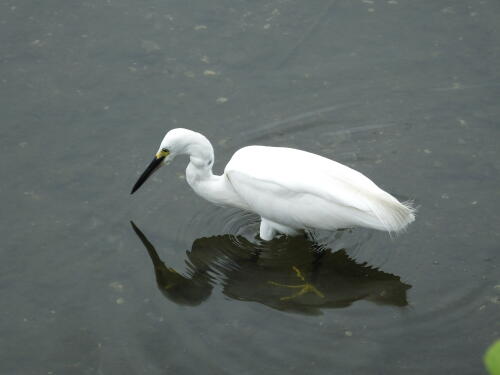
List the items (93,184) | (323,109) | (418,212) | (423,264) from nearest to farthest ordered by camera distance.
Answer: (423,264), (418,212), (93,184), (323,109)

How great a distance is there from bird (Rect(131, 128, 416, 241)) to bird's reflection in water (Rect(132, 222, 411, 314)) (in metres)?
0.20

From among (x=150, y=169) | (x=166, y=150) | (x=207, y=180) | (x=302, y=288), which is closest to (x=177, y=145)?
(x=166, y=150)

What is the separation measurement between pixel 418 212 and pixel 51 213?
9.44 feet

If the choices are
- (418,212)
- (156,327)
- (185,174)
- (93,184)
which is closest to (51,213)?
(93,184)

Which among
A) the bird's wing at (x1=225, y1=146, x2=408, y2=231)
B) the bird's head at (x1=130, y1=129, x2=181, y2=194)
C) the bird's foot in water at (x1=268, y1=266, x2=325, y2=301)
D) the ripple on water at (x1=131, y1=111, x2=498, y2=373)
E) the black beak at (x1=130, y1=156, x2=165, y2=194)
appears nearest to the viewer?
the ripple on water at (x1=131, y1=111, x2=498, y2=373)

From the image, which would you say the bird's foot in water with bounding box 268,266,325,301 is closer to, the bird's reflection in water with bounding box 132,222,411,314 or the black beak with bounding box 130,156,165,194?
the bird's reflection in water with bounding box 132,222,411,314

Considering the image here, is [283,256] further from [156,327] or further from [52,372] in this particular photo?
[52,372]

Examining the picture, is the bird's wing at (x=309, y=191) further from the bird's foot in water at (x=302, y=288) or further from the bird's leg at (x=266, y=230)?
the bird's foot in water at (x=302, y=288)

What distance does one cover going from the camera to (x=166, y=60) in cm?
740

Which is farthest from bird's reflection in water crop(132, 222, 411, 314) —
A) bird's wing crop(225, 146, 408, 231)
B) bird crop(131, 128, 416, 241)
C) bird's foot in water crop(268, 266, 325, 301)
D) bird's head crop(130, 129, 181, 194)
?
bird's head crop(130, 129, 181, 194)

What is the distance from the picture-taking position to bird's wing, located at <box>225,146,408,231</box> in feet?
16.7

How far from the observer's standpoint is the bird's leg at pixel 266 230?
5.59 meters

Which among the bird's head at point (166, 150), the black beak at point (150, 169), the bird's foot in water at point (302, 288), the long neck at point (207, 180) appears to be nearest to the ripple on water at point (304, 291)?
the bird's foot in water at point (302, 288)

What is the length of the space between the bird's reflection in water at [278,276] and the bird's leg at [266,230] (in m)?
0.06
